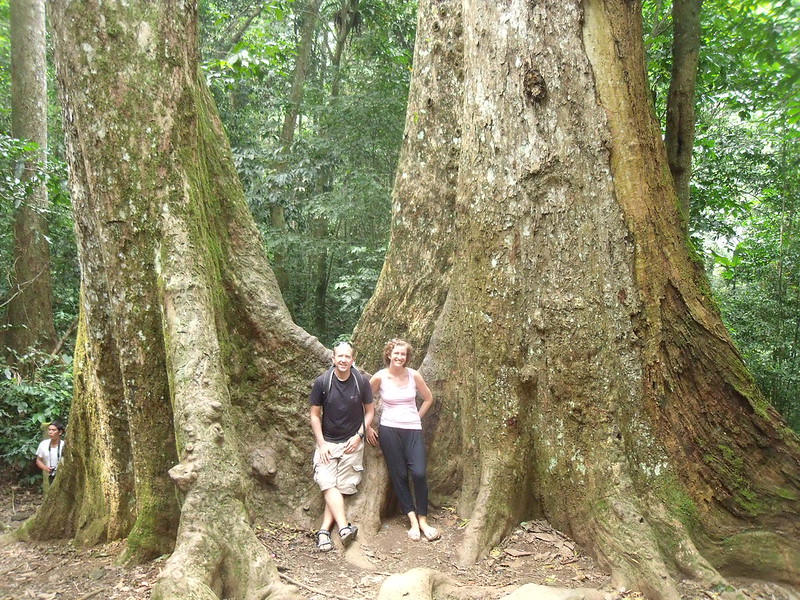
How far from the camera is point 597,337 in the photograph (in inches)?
171

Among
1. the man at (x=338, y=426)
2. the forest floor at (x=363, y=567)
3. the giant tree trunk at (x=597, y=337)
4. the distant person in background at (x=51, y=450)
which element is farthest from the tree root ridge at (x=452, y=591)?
the distant person in background at (x=51, y=450)

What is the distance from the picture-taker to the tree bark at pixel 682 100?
230 inches

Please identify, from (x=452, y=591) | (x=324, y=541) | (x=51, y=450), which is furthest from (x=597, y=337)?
(x=51, y=450)

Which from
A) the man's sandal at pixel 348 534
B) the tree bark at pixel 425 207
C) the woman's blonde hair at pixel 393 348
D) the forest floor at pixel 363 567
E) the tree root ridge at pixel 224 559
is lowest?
the forest floor at pixel 363 567

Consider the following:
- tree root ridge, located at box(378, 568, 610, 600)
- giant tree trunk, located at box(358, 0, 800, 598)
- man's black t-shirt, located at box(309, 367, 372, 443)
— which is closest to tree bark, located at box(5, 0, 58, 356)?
man's black t-shirt, located at box(309, 367, 372, 443)

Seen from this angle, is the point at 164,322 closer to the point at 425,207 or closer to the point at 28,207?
the point at 425,207

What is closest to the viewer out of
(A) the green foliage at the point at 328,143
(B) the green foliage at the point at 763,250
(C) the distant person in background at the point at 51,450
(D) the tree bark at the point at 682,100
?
(D) the tree bark at the point at 682,100

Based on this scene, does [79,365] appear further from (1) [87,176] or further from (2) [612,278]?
(2) [612,278]

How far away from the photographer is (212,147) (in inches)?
219

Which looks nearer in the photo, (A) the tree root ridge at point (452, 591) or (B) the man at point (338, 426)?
(A) the tree root ridge at point (452, 591)

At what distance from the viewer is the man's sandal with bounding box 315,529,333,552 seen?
4738 millimetres

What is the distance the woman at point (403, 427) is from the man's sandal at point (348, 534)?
499 mm

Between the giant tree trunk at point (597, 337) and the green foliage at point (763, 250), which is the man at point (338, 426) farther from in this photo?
the green foliage at point (763, 250)

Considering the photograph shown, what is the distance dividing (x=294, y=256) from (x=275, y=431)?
35.9 ft
